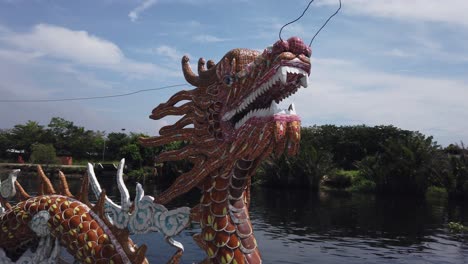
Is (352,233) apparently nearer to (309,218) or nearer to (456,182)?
(309,218)

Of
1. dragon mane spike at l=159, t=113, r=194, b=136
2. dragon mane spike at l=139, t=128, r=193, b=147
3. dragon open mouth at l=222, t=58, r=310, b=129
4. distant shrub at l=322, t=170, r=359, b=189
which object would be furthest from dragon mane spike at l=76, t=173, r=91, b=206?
distant shrub at l=322, t=170, r=359, b=189

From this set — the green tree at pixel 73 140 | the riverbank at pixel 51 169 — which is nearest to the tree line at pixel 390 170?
the riverbank at pixel 51 169

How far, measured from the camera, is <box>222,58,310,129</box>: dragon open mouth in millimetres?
3402

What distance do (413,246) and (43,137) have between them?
141 feet

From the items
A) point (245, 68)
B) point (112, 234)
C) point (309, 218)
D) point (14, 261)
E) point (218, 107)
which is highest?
point (245, 68)

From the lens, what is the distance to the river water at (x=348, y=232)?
11398mm

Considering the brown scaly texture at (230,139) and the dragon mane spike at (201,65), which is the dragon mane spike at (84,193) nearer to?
the brown scaly texture at (230,139)

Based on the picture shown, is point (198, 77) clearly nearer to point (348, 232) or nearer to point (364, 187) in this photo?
point (348, 232)

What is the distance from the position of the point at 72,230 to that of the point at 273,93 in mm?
2190

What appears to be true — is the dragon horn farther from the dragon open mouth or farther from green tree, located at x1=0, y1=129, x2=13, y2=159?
green tree, located at x1=0, y1=129, x2=13, y2=159

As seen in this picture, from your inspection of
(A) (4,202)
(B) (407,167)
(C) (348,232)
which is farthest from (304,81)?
(B) (407,167)

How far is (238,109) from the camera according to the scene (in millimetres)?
3764

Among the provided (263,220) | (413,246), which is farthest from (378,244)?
(263,220)

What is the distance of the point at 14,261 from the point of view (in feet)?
15.5
